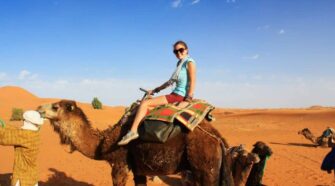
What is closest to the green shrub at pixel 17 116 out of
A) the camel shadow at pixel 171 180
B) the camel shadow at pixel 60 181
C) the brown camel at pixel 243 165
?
the camel shadow at pixel 60 181

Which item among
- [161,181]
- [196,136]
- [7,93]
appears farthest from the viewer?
[7,93]

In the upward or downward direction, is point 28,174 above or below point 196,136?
below

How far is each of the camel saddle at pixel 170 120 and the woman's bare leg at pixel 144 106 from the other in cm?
8

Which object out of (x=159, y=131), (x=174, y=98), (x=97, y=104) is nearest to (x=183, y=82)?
(x=174, y=98)

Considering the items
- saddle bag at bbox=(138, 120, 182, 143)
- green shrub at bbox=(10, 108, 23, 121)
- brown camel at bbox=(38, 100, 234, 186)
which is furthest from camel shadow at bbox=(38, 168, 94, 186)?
green shrub at bbox=(10, 108, 23, 121)

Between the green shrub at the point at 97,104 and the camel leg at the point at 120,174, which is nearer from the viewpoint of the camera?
the camel leg at the point at 120,174

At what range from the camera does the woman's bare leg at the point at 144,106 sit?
18.7 feet

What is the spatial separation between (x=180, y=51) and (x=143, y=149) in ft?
5.53

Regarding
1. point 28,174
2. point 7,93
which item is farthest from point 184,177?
point 7,93

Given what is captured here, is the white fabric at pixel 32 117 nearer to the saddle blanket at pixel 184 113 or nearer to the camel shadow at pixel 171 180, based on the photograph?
the saddle blanket at pixel 184 113

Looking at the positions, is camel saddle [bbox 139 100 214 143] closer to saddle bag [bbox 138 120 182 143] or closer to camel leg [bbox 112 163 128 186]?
saddle bag [bbox 138 120 182 143]

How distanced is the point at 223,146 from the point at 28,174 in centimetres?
311

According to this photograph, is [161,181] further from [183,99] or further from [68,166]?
[183,99]

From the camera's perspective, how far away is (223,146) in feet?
18.2
